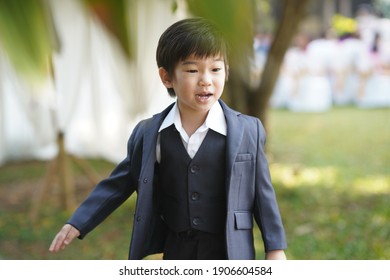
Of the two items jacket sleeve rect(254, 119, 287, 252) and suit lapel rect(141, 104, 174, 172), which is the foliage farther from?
jacket sleeve rect(254, 119, 287, 252)

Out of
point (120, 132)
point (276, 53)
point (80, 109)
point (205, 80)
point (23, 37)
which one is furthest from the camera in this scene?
point (80, 109)

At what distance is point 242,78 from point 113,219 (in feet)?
3.49

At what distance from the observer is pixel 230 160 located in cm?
119

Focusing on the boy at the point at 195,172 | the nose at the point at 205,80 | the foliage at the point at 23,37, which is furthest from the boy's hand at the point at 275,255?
the foliage at the point at 23,37

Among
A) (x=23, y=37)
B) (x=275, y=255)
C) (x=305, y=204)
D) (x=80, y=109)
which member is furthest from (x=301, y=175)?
(x=23, y=37)

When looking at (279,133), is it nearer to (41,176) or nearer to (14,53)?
(41,176)

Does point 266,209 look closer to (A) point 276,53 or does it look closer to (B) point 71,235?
(B) point 71,235

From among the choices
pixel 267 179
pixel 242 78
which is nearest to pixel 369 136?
pixel 242 78

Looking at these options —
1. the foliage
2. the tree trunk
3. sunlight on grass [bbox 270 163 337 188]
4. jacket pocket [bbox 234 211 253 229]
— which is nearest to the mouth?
jacket pocket [bbox 234 211 253 229]

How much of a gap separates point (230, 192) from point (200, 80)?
0.71 feet

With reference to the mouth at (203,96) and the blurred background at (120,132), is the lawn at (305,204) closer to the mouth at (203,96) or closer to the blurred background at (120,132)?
the blurred background at (120,132)

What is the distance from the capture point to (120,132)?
3629 mm

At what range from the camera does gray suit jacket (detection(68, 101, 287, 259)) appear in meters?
1.21

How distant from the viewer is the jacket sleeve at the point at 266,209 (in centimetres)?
124
